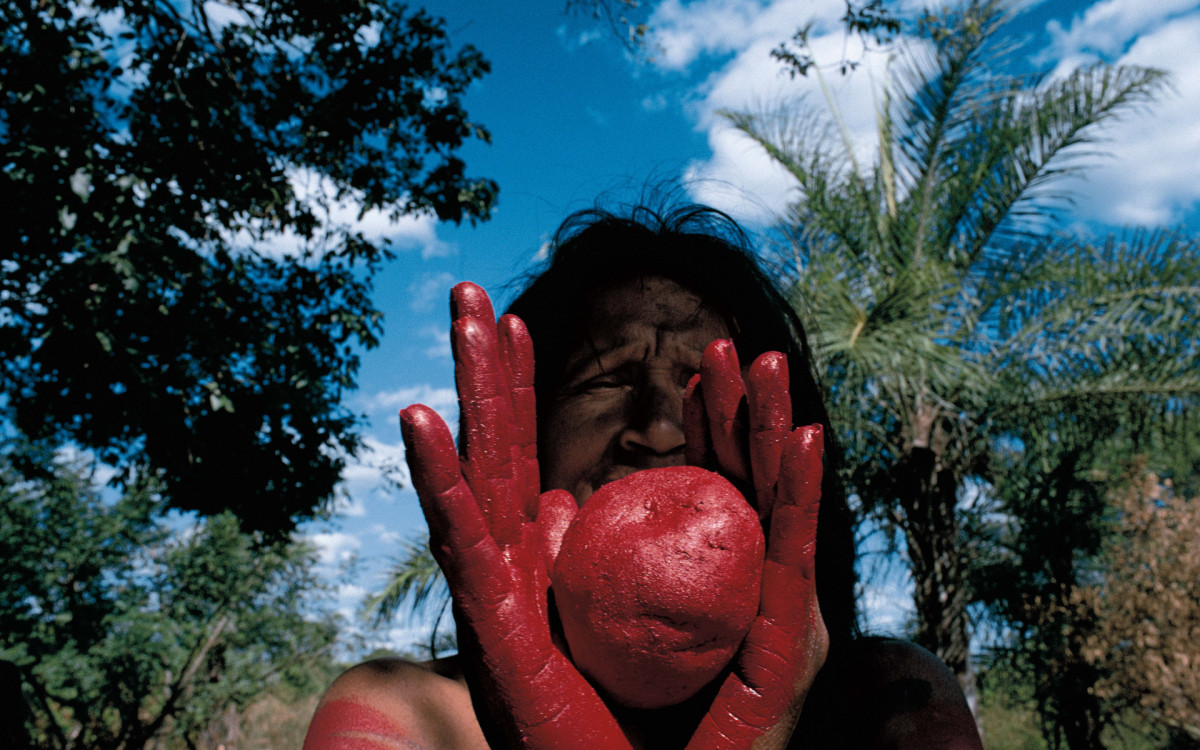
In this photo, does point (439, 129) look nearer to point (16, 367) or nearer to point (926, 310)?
point (16, 367)

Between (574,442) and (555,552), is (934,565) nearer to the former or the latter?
(574,442)

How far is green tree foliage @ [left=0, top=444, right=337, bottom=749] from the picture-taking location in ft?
31.3

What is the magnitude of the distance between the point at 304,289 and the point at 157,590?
816cm

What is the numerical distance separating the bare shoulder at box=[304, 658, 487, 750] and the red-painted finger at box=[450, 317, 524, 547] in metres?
0.26

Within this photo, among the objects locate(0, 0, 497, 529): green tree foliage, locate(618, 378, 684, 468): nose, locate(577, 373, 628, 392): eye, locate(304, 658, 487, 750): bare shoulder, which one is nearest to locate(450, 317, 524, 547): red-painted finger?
locate(304, 658, 487, 750): bare shoulder

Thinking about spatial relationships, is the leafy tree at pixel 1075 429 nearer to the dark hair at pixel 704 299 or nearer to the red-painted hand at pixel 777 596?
the dark hair at pixel 704 299

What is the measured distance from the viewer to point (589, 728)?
0.86m

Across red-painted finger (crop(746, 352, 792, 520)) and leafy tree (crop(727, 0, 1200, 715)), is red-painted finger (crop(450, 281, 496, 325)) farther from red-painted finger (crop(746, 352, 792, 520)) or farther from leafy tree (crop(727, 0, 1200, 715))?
leafy tree (crop(727, 0, 1200, 715))

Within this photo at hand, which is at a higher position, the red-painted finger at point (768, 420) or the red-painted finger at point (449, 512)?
the red-painted finger at point (768, 420)

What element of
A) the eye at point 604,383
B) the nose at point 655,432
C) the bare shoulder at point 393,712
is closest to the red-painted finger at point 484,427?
the bare shoulder at point 393,712

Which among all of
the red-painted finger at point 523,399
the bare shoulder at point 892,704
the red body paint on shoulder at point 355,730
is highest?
the red-painted finger at point 523,399

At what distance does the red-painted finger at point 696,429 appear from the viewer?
42.4 inches

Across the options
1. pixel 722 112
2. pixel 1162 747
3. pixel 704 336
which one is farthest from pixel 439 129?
pixel 1162 747

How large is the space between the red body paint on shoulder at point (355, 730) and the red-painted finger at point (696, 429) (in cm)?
53
